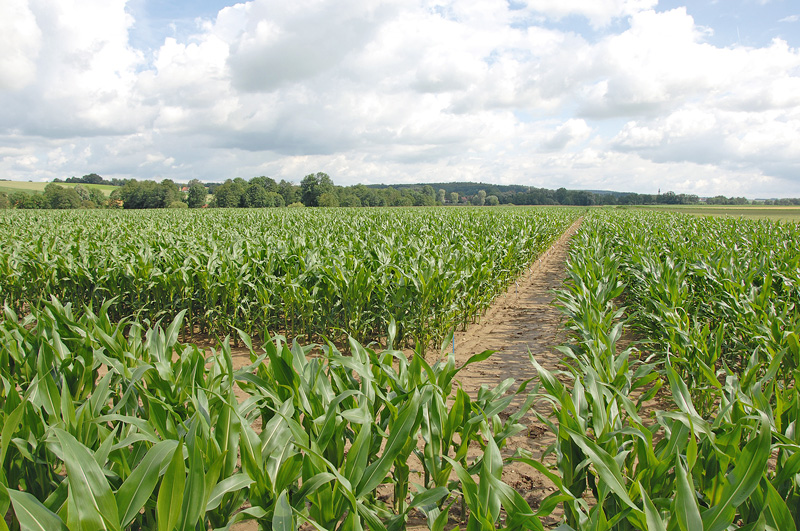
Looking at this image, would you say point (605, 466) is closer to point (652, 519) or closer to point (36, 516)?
point (652, 519)

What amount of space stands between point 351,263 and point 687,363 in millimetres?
4485

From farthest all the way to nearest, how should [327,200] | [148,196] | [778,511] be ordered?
1. [327,200]
2. [148,196]
3. [778,511]

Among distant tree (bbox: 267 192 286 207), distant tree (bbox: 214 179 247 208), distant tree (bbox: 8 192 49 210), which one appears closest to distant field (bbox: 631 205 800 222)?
distant tree (bbox: 267 192 286 207)

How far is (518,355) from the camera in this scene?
620 cm

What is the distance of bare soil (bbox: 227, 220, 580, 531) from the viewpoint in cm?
317

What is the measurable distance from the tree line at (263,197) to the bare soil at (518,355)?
66.8 meters

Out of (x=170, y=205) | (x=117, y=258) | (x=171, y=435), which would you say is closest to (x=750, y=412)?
(x=171, y=435)

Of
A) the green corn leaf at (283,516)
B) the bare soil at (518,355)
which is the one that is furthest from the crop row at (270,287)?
the green corn leaf at (283,516)

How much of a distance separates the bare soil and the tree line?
219 feet

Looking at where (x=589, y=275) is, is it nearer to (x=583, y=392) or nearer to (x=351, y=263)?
Answer: (x=351, y=263)

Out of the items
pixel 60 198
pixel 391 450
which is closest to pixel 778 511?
pixel 391 450

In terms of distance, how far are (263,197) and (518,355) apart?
71260mm

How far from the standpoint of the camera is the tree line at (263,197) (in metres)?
65.9

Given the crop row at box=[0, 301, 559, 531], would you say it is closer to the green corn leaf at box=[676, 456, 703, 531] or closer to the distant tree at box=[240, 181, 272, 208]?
the green corn leaf at box=[676, 456, 703, 531]
